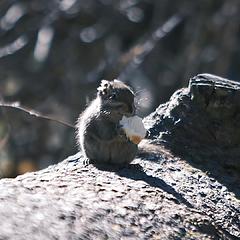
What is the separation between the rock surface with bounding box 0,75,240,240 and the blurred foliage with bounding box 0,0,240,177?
499cm

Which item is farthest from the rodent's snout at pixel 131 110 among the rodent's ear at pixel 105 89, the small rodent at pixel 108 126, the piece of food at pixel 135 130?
the rodent's ear at pixel 105 89

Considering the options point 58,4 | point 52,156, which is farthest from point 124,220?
point 52,156

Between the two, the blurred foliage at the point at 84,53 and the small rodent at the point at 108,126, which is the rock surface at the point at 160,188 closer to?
the small rodent at the point at 108,126

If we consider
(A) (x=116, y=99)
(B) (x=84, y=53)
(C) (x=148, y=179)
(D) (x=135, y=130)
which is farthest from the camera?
(B) (x=84, y=53)

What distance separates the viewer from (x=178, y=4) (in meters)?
15.4

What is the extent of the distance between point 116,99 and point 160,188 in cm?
119

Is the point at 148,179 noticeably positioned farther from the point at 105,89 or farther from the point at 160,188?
the point at 105,89

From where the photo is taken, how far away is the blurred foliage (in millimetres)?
13359

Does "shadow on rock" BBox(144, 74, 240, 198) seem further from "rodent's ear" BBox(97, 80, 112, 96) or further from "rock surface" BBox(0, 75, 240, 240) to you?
"rodent's ear" BBox(97, 80, 112, 96)

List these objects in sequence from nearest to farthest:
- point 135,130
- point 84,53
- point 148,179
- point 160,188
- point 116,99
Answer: point 160,188 → point 148,179 → point 135,130 → point 116,99 → point 84,53

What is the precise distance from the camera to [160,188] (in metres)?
6.21

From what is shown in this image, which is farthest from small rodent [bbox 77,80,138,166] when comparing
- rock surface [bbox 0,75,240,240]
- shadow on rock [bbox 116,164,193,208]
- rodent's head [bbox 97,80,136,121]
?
shadow on rock [bbox 116,164,193,208]

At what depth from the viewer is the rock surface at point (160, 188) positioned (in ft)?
17.6

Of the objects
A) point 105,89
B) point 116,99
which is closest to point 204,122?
point 116,99
